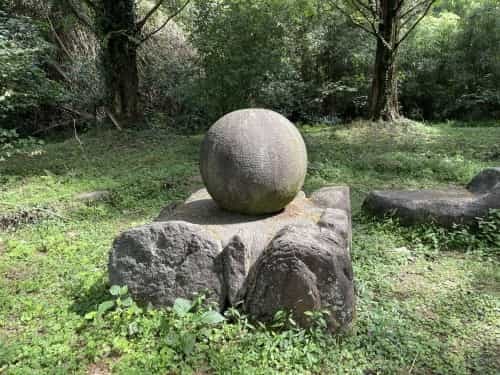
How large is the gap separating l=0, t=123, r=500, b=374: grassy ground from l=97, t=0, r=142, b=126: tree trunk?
2.82 metres

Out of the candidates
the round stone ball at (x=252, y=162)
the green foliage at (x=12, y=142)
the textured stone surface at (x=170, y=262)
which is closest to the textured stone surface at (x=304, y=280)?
the textured stone surface at (x=170, y=262)

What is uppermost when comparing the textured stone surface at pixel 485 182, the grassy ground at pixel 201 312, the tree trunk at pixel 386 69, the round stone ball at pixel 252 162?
the tree trunk at pixel 386 69

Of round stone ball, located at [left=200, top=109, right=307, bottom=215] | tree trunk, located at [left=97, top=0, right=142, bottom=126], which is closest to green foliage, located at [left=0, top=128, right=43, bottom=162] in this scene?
round stone ball, located at [left=200, top=109, right=307, bottom=215]

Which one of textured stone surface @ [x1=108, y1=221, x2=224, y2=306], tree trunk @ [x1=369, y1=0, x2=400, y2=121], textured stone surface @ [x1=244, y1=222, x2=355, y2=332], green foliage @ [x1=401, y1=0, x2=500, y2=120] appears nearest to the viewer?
textured stone surface @ [x1=244, y1=222, x2=355, y2=332]

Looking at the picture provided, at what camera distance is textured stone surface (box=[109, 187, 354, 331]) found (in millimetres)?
2727

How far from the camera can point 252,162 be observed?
11.1 feet

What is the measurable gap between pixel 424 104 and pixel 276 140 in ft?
33.5

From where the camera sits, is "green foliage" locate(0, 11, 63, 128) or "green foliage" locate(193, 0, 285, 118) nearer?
"green foliage" locate(0, 11, 63, 128)

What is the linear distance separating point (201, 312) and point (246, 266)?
1.50 feet

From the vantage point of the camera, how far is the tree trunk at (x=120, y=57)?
8461 mm

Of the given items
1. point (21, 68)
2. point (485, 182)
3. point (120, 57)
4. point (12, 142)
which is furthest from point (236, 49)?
point (485, 182)

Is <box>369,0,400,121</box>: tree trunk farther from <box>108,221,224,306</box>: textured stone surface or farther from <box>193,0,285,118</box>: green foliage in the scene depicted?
<box>108,221,224,306</box>: textured stone surface

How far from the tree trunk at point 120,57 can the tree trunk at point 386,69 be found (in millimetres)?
5229

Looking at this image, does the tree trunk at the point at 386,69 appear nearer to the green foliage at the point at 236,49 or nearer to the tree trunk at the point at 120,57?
the green foliage at the point at 236,49
